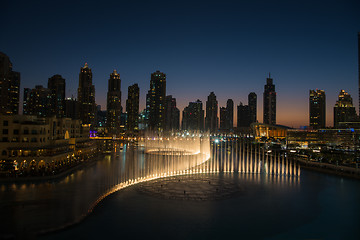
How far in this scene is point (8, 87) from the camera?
102000mm

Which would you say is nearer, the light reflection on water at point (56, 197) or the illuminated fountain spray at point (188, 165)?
the light reflection on water at point (56, 197)

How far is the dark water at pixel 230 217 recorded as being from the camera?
15.4m

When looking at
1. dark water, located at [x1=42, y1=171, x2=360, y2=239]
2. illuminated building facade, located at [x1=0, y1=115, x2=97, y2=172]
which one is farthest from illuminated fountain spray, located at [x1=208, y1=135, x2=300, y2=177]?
illuminated building facade, located at [x1=0, y1=115, x2=97, y2=172]

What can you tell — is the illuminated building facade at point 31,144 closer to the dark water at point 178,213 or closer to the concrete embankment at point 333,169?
the dark water at point 178,213

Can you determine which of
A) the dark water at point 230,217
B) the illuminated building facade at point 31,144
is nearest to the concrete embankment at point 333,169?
the dark water at point 230,217

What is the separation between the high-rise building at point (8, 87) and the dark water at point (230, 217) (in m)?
90.2

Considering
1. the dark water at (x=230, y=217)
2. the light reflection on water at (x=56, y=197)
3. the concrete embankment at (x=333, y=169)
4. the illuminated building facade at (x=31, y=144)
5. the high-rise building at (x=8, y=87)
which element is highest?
the high-rise building at (x=8, y=87)

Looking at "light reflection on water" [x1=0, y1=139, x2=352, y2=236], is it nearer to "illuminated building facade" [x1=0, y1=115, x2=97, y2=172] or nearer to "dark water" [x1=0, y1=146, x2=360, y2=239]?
"dark water" [x1=0, y1=146, x2=360, y2=239]

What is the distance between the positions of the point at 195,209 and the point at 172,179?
1012 cm

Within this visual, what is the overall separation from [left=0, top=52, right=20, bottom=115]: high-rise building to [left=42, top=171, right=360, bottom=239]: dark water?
296 feet

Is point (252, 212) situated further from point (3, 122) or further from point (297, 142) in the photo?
point (297, 142)

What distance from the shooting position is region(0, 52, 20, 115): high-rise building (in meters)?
96.1

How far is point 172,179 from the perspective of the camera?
29219 mm

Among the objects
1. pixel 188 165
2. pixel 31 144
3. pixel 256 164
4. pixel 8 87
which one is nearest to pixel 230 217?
pixel 188 165
